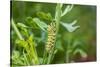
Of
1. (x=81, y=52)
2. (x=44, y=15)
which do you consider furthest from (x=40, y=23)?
(x=81, y=52)

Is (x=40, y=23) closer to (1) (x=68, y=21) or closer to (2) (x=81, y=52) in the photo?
(1) (x=68, y=21)

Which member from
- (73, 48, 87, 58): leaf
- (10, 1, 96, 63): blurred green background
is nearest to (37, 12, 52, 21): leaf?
(10, 1, 96, 63): blurred green background

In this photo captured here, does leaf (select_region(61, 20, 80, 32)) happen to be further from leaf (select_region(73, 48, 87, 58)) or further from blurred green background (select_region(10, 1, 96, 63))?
leaf (select_region(73, 48, 87, 58))

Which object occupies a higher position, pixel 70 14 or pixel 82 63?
pixel 70 14

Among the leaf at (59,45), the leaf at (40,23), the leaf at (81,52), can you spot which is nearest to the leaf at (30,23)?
the leaf at (40,23)
